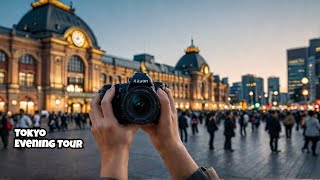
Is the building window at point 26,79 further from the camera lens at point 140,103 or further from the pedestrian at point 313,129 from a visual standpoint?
the camera lens at point 140,103

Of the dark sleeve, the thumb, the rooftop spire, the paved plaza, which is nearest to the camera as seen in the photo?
the dark sleeve

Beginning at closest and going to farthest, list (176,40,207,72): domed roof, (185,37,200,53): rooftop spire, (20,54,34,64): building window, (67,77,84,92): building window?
1. (20,54,34,64): building window
2. (67,77,84,92): building window
3. (176,40,207,72): domed roof
4. (185,37,200,53): rooftop spire

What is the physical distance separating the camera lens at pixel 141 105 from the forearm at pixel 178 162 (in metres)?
0.21

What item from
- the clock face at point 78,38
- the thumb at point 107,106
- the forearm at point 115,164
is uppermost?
the clock face at point 78,38

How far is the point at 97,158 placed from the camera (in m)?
9.84

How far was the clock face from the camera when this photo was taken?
49344 millimetres

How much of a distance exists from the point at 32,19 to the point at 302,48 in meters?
157

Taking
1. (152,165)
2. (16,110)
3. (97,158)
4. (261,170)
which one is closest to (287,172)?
(261,170)

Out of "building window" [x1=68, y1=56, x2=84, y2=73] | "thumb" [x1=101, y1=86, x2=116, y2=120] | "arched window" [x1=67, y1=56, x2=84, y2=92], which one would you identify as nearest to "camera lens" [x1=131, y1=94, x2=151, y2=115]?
"thumb" [x1=101, y1=86, x2=116, y2=120]

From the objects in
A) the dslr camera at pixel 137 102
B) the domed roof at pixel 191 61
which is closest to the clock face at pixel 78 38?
the domed roof at pixel 191 61

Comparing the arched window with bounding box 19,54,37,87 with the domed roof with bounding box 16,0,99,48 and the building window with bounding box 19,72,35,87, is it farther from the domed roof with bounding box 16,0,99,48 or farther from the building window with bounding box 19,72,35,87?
the domed roof with bounding box 16,0,99,48

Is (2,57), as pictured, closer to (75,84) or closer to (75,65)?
(75,65)

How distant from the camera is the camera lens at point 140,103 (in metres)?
1.71

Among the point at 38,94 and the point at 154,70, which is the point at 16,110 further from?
the point at 154,70
